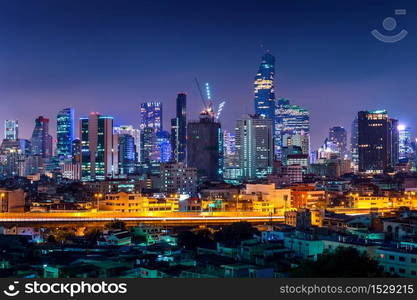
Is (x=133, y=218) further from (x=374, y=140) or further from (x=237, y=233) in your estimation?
(x=374, y=140)

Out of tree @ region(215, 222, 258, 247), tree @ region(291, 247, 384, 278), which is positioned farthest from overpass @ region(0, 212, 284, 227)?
tree @ region(291, 247, 384, 278)

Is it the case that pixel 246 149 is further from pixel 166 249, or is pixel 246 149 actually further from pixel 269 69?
pixel 166 249

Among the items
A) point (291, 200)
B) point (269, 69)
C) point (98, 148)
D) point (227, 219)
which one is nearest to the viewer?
point (227, 219)

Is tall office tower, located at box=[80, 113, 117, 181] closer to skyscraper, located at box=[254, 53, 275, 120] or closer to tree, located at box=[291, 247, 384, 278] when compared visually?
skyscraper, located at box=[254, 53, 275, 120]

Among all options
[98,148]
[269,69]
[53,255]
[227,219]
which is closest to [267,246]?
[53,255]

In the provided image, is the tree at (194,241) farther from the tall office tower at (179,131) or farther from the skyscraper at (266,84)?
the skyscraper at (266,84)
